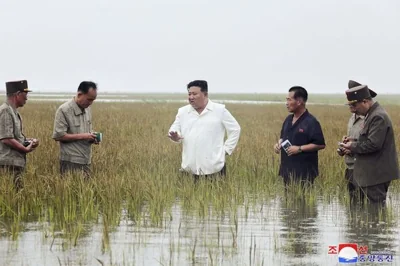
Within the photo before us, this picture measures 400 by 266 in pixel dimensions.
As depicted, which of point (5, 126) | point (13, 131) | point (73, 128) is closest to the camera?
point (5, 126)

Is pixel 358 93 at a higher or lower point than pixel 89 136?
higher

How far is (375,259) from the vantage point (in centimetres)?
622

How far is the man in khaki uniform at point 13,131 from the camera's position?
7.67 meters

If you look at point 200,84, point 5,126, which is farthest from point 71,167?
point 200,84

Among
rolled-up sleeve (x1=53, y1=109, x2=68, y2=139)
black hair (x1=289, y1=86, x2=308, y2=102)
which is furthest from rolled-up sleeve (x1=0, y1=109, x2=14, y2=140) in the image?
black hair (x1=289, y1=86, x2=308, y2=102)

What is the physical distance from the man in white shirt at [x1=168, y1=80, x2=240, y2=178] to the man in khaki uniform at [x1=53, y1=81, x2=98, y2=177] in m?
0.91

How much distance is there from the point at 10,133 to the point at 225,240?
7.92 feet

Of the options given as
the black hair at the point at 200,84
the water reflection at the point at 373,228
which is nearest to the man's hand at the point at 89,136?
the black hair at the point at 200,84

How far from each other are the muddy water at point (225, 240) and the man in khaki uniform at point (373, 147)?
43 cm

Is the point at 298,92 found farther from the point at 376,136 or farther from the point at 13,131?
the point at 13,131

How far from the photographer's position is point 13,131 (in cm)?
778

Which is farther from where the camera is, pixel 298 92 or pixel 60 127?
pixel 298 92

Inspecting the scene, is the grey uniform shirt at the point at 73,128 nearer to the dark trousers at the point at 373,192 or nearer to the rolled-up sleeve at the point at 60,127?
the rolled-up sleeve at the point at 60,127

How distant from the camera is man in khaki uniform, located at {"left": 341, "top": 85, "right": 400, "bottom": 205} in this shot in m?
7.44
